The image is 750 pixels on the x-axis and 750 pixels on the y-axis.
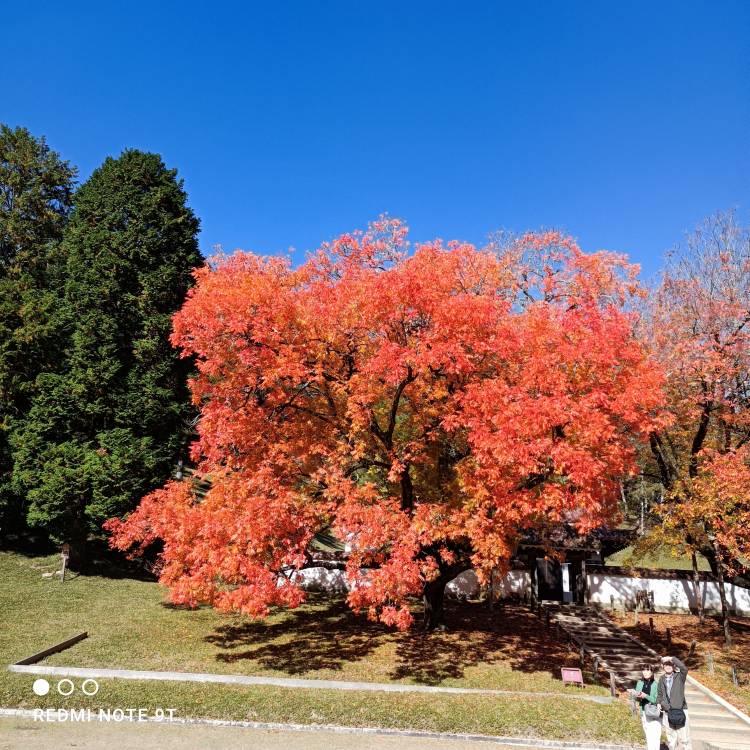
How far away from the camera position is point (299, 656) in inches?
620

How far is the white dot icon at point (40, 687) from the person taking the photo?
1152 cm

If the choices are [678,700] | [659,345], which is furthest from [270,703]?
[659,345]

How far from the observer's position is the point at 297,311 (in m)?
15.1

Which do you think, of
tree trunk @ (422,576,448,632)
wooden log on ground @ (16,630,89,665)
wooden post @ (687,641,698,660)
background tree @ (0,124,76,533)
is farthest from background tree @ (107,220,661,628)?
background tree @ (0,124,76,533)

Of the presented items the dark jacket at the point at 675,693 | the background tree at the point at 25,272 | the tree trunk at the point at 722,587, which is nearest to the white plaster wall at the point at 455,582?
the tree trunk at the point at 722,587

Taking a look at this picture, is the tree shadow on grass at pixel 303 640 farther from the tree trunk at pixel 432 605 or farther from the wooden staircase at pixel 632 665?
the wooden staircase at pixel 632 665

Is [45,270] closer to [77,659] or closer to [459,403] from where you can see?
[77,659]

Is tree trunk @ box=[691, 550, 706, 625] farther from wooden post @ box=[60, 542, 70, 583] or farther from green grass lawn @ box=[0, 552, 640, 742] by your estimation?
wooden post @ box=[60, 542, 70, 583]

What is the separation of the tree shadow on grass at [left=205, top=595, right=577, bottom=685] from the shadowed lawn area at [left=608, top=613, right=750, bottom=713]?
12.4ft

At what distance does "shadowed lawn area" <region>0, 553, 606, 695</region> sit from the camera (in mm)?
14430

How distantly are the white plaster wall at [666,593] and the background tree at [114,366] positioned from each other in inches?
796

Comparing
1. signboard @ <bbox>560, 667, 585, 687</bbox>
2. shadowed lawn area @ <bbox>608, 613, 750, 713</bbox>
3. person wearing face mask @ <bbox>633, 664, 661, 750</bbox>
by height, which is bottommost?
shadowed lawn area @ <bbox>608, 613, 750, 713</bbox>

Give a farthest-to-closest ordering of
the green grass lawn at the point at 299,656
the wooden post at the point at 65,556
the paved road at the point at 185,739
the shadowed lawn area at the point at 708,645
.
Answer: the wooden post at the point at 65,556 < the shadowed lawn area at the point at 708,645 < the green grass lawn at the point at 299,656 < the paved road at the point at 185,739

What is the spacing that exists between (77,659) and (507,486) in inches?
456
